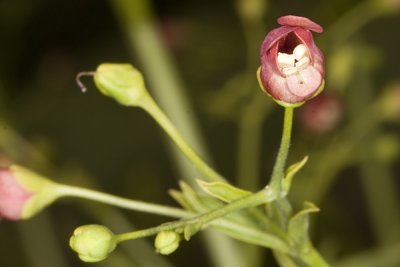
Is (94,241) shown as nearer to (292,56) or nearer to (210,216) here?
(210,216)

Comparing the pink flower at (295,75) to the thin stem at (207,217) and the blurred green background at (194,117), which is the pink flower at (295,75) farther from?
the blurred green background at (194,117)

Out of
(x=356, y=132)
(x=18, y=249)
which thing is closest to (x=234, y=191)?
(x=356, y=132)

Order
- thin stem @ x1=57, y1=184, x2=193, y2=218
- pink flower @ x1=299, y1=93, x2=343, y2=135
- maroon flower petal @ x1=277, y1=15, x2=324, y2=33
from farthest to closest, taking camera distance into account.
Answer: pink flower @ x1=299, y1=93, x2=343, y2=135
thin stem @ x1=57, y1=184, x2=193, y2=218
maroon flower petal @ x1=277, y1=15, x2=324, y2=33

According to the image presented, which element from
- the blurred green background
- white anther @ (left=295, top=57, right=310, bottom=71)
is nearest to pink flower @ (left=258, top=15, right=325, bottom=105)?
white anther @ (left=295, top=57, right=310, bottom=71)

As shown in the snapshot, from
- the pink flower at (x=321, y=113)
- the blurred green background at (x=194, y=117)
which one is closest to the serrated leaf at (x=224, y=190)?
the blurred green background at (x=194, y=117)

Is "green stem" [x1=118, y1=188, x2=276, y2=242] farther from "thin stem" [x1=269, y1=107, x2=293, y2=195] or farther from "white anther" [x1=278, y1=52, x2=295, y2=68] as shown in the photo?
"white anther" [x1=278, y1=52, x2=295, y2=68]

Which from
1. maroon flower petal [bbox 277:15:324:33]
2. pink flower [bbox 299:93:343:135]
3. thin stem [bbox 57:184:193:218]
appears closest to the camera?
maroon flower petal [bbox 277:15:324:33]

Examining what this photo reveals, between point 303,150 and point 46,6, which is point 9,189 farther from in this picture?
point 46,6
